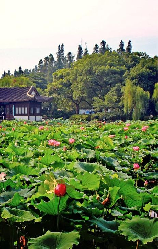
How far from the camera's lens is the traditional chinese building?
103ft

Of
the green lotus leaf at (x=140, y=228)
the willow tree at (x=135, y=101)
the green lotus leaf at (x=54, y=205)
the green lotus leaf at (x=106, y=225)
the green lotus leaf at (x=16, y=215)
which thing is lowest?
the green lotus leaf at (x=106, y=225)

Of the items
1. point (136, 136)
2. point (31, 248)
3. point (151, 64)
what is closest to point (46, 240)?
point (31, 248)

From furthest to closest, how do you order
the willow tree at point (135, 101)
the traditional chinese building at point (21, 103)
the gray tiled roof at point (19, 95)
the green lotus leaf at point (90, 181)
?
the willow tree at point (135, 101) → the traditional chinese building at point (21, 103) → the gray tiled roof at point (19, 95) → the green lotus leaf at point (90, 181)

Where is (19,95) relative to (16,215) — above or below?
above

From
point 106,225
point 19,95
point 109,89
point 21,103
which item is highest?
point 109,89

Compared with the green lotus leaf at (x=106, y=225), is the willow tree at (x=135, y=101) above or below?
above

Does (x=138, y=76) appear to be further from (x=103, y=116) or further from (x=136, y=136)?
(x=136, y=136)

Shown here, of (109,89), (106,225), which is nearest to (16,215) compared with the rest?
(106,225)

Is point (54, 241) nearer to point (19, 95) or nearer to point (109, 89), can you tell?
point (19, 95)

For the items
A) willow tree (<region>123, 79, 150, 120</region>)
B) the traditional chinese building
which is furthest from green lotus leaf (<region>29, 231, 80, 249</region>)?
willow tree (<region>123, 79, 150, 120</region>)

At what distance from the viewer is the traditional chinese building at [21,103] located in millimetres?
31344

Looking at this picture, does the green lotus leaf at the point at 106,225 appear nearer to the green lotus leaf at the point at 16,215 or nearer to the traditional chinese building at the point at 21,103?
the green lotus leaf at the point at 16,215

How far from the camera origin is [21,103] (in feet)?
105

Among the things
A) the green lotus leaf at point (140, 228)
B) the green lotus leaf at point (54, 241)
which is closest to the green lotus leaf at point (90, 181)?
the green lotus leaf at point (140, 228)
